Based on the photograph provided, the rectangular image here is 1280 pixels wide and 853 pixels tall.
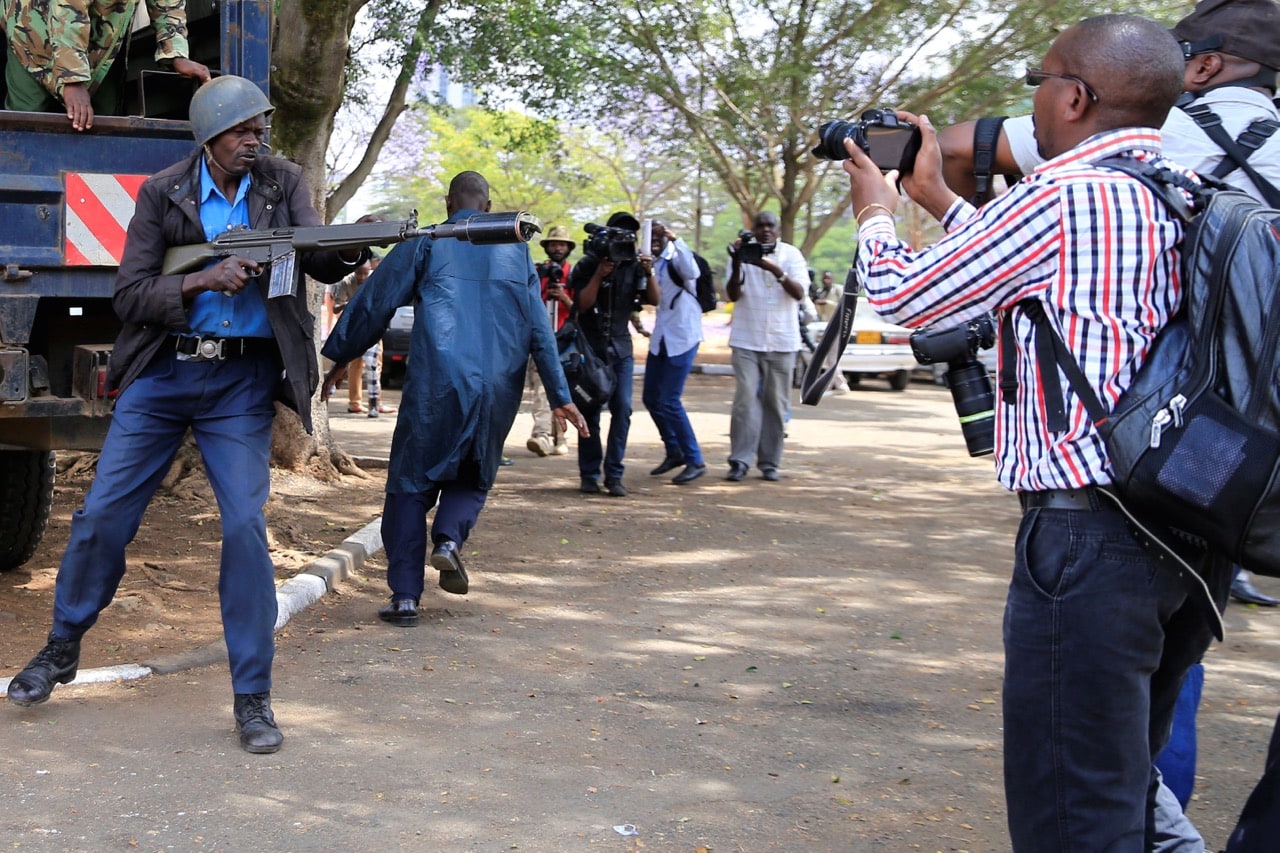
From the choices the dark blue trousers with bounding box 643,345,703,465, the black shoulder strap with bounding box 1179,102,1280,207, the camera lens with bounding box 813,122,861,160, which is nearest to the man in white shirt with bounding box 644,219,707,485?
the dark blue trousers with bounding box 643,345,703,465

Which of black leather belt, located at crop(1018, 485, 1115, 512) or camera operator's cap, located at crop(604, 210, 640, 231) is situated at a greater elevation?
camera operator's cap, located at crop(604, 210, 640, 231)

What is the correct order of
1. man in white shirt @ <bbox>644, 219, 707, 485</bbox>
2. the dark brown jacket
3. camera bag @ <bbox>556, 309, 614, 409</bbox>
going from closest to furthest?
the dark brown jacket < camera bag @ <bbox>556, 309, 614, 409</bbox> < man in white shirt @ <bbox>644, 219, 707, 485</bbox>

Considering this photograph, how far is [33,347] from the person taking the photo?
544 centimetres

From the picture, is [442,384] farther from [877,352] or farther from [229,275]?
[877,352]

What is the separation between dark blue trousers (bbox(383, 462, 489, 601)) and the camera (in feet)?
20.6

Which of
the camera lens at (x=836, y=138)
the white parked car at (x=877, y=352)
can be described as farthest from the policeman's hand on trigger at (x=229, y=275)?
the white parked car at (x=877, y=352)

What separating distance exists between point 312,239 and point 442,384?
1.82 metres

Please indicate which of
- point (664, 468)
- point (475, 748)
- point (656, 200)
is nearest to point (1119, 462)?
point (475, 748)

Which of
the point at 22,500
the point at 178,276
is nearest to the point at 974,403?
the point at 178,276

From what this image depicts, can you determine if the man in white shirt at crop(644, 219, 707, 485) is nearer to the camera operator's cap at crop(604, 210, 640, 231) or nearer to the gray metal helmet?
the camera operator's cap at crop(604, 210, 640, 231)

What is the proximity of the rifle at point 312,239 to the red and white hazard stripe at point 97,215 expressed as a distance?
0.88m

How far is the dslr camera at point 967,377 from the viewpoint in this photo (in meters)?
3.46

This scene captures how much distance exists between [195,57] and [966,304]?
15.6ft

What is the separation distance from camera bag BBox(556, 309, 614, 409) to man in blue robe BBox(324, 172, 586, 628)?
3.48 meters
